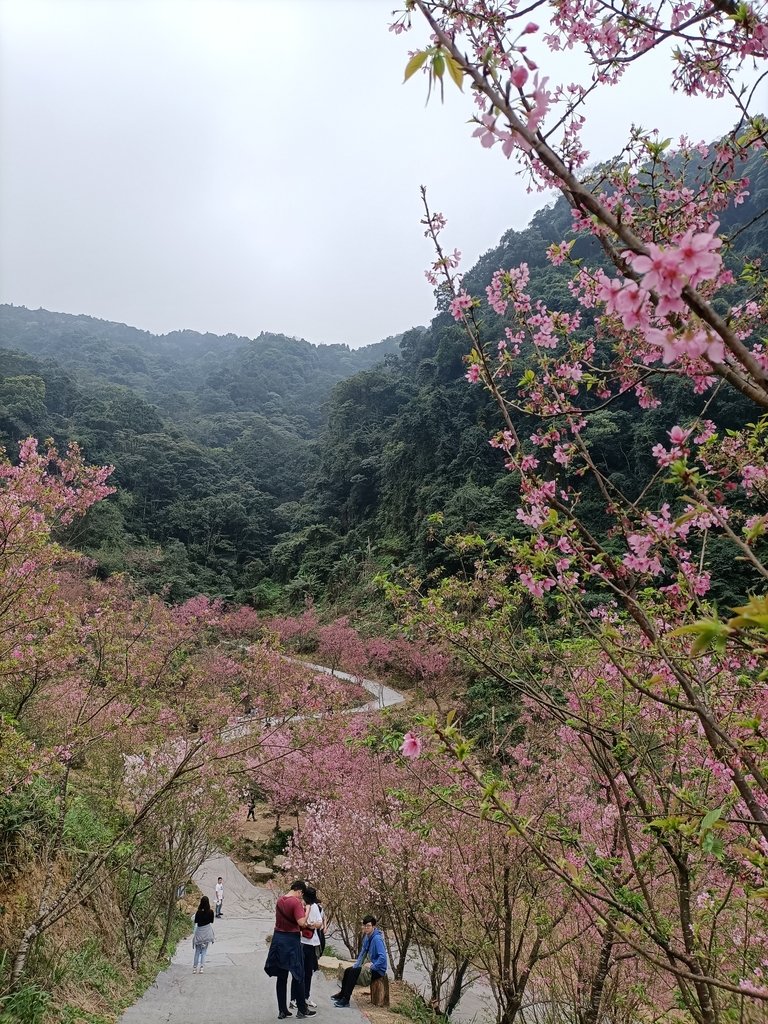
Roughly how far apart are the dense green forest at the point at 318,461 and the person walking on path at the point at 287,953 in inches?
548

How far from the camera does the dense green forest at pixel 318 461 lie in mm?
25750

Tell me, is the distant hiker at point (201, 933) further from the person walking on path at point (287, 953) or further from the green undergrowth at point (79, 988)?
the person walking on path at point (287, 953)

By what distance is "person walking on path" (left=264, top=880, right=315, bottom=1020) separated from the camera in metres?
5.27

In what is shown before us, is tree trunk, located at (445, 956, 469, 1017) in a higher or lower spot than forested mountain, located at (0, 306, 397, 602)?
lower

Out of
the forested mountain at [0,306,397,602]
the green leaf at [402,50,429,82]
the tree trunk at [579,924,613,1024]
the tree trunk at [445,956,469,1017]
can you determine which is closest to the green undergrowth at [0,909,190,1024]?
the tree trunk at [445,956,469,1017]

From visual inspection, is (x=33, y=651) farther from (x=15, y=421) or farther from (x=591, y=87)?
(x=15, y=421)

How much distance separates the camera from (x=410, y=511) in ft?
102

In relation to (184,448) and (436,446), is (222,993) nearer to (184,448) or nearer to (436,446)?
(436,446)

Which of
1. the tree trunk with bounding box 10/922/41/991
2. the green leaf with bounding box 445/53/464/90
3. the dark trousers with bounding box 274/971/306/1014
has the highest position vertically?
the green leaf with bounding box 445/53/464/90

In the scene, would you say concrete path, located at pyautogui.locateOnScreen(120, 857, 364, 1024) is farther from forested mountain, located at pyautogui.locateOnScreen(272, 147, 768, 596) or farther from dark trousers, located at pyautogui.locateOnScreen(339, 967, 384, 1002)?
forested mountain, located at pyautogui.locateOnScreen(272, 147, 768, 596)

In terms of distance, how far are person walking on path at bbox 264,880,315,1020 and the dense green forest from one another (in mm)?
13924

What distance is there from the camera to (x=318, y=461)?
154 ft

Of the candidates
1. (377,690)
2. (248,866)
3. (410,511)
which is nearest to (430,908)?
(248,866)

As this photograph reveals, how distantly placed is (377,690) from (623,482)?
11788mm
